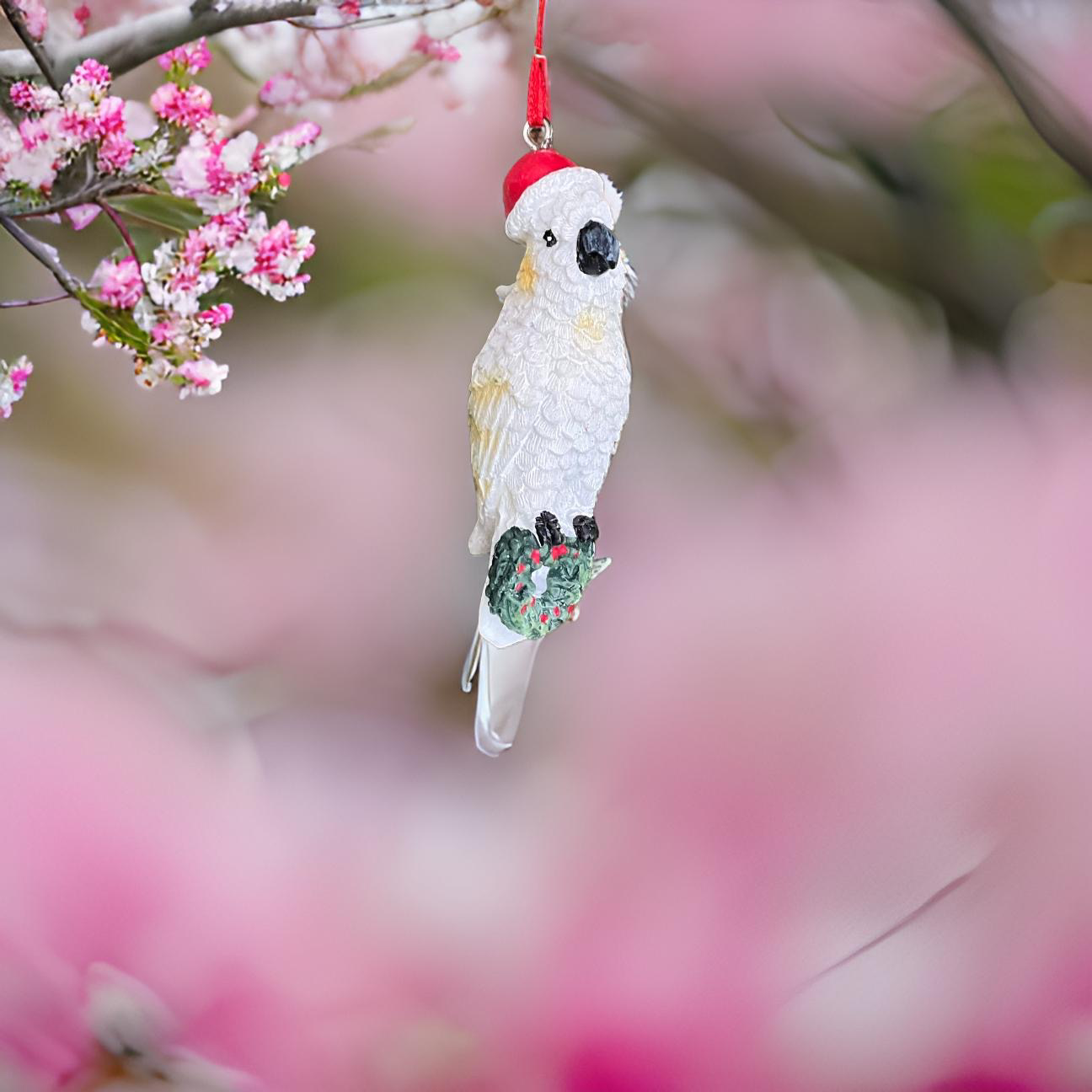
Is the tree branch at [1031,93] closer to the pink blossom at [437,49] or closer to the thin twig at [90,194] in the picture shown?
the pink blossom at [437,49]

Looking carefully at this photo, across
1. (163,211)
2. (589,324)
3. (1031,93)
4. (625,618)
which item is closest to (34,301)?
(163,211)

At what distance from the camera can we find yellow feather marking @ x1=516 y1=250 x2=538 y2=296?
876mm

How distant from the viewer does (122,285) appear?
1066 mm

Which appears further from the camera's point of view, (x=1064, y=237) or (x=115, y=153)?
(x=1064, y=237)

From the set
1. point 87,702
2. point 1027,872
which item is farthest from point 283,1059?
point 1027,872

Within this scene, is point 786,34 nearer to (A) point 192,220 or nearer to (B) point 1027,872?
(A) point 192,220

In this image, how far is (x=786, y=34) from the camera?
1201mm

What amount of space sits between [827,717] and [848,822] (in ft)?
0.45

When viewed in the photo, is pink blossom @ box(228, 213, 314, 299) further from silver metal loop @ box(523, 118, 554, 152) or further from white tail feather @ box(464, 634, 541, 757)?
white tail feather @ box(464, 634, 541, 757)

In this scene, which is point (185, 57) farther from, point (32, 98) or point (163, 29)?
point (32, 98)

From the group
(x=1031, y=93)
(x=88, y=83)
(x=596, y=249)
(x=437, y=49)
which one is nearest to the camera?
(x=596, y=249)

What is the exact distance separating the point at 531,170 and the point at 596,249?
10cm

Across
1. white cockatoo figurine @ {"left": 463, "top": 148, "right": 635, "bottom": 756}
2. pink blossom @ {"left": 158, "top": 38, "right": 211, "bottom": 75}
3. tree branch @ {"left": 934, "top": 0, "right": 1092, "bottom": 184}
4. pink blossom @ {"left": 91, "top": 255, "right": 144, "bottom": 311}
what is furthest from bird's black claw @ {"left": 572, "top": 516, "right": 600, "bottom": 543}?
tree branch @ {"left": 934, "top": 0, "right": 1092, "bottom": 184}

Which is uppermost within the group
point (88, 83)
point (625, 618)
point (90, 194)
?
point (88, 83)
